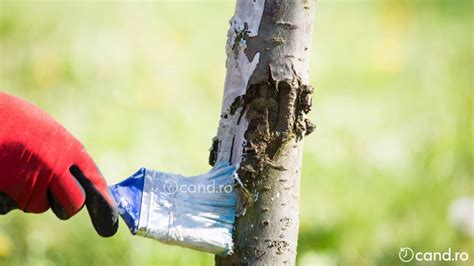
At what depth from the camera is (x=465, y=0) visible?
410 cm

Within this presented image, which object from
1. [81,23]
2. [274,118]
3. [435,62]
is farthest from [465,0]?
[274,118]

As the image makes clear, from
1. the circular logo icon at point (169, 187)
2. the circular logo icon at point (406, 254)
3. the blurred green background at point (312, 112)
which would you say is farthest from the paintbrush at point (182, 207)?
the circular logo icon at point (406, 254)

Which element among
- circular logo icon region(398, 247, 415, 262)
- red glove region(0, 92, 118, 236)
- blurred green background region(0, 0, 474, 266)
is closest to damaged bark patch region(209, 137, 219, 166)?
red glove region(0, 92, 118, 236)

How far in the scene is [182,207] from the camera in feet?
4.85

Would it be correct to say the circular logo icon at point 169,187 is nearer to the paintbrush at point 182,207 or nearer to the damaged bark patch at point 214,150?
the paintbrush at point 182,207

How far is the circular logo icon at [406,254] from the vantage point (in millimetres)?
2529

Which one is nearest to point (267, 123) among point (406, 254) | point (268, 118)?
point (268, 118)

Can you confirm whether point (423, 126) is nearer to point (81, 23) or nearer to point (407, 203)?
point (407, 203)

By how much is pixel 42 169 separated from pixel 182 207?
0.27m

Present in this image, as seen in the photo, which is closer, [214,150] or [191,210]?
Result: [191,210]

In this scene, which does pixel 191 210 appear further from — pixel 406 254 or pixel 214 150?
pixel 406 254

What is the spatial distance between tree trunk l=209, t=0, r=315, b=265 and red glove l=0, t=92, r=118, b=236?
0.26m

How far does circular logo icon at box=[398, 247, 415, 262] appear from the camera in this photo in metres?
2.53

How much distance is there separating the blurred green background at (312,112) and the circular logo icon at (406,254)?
0.11 feet
